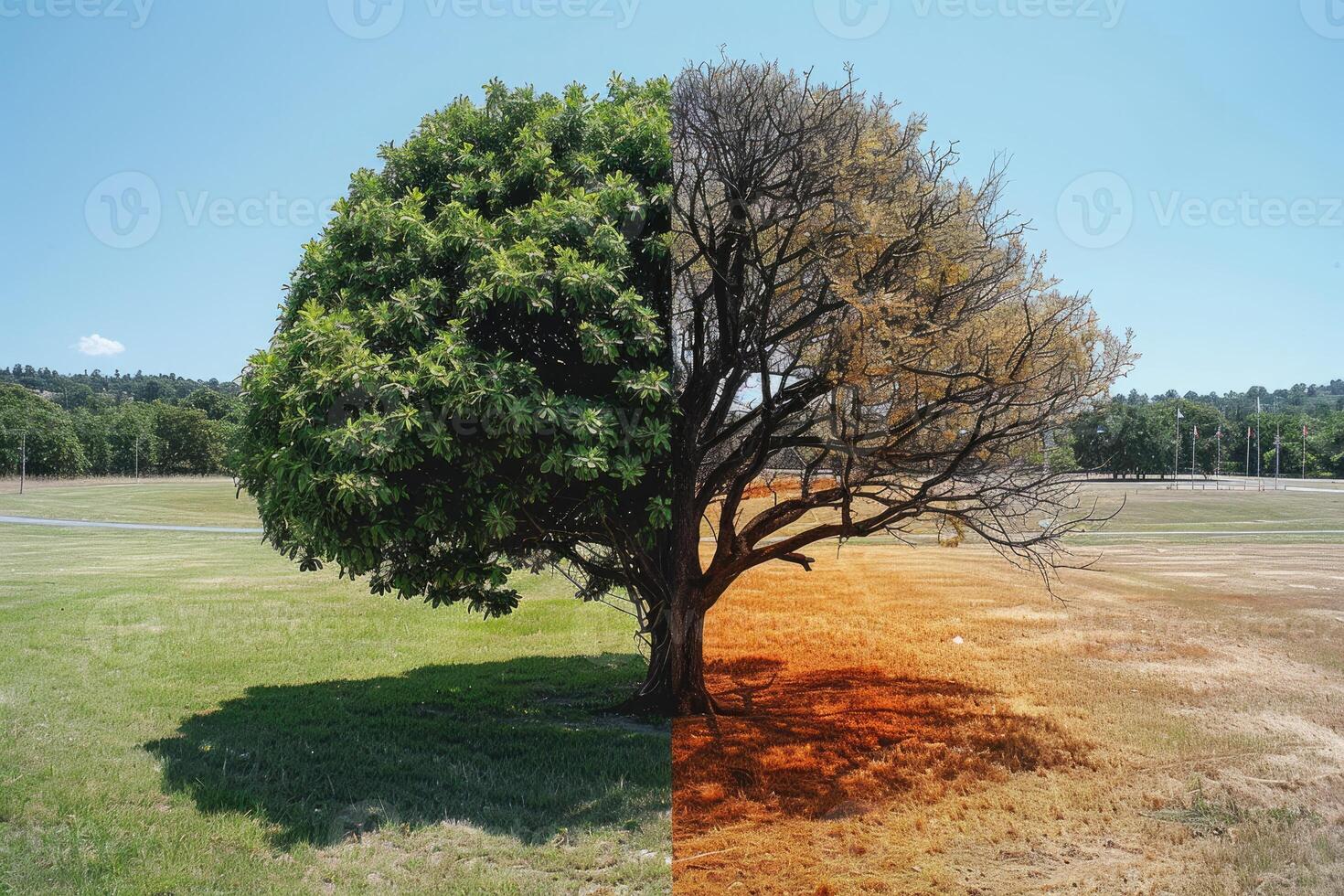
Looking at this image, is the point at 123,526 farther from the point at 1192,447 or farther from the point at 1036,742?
the point at 1192,447

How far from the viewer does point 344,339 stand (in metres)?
8.40

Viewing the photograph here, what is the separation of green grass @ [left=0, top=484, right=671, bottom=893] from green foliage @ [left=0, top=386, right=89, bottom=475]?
54.0m

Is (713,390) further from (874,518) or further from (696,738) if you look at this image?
(696,738)

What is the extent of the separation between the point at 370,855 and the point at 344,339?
490 cm

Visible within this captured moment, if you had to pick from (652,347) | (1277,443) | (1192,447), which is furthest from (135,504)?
(1277,443)

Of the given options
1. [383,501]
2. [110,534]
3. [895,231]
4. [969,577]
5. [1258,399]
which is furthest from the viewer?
[110,534]

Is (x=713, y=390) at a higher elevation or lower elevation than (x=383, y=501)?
higher

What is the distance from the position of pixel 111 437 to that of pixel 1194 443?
283 ft

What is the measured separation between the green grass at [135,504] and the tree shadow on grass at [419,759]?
118 feet

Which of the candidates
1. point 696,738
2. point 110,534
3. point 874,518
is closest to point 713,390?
point 874,518

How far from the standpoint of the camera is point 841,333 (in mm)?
9586

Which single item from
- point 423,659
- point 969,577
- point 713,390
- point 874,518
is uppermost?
point 713,390

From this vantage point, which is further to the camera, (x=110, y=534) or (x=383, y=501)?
(x=110, y=534)

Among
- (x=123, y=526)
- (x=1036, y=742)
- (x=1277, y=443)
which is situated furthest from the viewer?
(x=123, y=526)
